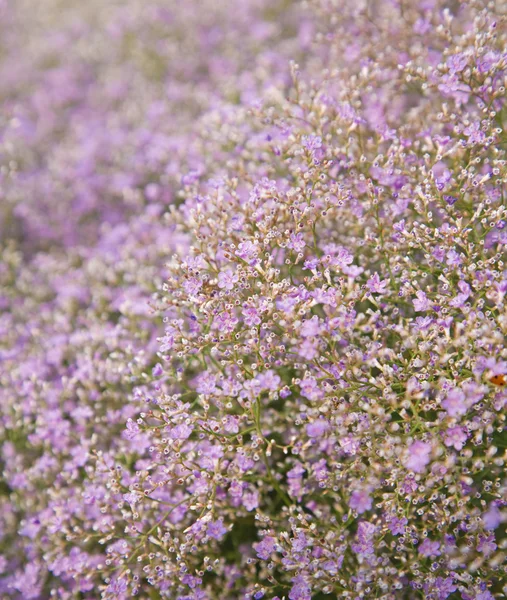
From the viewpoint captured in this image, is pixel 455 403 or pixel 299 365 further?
pixel 299 365

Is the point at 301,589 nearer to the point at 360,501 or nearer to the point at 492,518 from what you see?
the point at 360,501

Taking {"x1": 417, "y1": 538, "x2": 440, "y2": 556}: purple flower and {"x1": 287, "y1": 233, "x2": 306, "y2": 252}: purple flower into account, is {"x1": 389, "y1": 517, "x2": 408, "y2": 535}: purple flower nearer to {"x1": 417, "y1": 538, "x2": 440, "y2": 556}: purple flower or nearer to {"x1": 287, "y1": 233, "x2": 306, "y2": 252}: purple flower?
{"x1": 417, "y1": 538, "x2": 440, "y2": 556}: purple flower

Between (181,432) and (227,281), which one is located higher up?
(227,281)

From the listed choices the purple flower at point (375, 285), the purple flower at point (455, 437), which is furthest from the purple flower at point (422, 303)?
the purple flower at point (455, 437)

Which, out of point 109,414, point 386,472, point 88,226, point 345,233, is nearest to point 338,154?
point 345,233

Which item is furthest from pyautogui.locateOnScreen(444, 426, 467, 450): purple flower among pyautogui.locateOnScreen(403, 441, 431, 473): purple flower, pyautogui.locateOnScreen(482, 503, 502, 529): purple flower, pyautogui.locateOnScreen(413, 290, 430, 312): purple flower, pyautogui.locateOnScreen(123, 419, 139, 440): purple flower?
pyautogui.locateOnScreen(123, 419, 139, 440): purple flower

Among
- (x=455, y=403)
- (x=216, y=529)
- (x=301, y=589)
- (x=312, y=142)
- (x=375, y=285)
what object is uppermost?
(x=312, y=142)

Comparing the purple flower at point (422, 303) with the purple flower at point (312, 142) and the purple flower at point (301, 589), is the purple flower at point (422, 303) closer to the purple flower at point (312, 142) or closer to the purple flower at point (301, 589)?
the purple flower at point (312, 142)

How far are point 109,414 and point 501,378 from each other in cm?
293

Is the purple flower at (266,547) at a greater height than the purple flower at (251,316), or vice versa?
the purple flower at (251,316)

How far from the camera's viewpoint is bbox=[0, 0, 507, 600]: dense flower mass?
318 centimetres

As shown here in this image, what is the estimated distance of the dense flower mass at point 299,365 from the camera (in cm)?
318

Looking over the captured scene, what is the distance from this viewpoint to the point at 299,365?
11.3ft

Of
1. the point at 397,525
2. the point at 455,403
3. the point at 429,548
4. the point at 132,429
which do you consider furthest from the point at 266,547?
the point at 455,403
